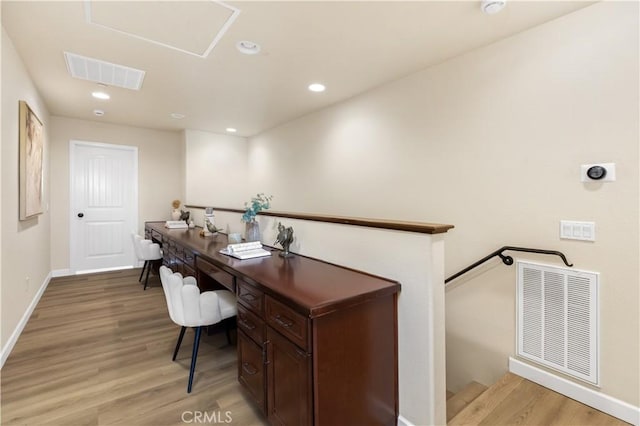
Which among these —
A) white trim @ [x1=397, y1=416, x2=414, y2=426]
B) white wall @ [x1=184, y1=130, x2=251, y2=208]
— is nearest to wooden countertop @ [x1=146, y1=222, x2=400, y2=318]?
white trim @ [x1=397, y1=416, x2=414, y2=426]

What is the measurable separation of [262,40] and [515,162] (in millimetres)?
→ 2109

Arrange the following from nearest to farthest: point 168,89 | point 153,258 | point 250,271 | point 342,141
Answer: point 250,271 < point 168,89 < point 342,141 < point 153,258

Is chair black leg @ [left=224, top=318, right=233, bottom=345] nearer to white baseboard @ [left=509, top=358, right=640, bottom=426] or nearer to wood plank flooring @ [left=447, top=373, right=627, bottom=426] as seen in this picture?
wood plank flooring @ [left=447, top=373, right=627, bottom=426]

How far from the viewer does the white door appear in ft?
16.3

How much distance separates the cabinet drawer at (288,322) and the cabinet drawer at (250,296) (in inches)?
3.0

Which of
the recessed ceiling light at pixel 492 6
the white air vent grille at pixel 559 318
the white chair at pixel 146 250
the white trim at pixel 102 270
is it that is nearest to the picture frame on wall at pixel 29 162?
the white chair at pixel 146 250

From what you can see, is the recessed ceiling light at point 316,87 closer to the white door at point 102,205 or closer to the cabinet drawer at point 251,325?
the cabinet drawer at point 251,325

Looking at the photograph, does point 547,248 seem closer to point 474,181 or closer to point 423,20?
point 474,181

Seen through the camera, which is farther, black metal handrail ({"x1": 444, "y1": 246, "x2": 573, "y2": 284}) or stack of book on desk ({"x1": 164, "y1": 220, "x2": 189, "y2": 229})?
stack of book on desk ({"x1": 164, "y1": 220, "x2": 189, "y2": 229})

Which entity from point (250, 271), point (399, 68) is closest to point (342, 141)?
point (399, 68)

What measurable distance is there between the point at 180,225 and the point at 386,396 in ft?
13.0

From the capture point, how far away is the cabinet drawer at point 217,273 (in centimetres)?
205

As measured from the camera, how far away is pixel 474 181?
8.00 feet

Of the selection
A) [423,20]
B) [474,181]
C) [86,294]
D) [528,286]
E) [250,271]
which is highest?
[423,20]
